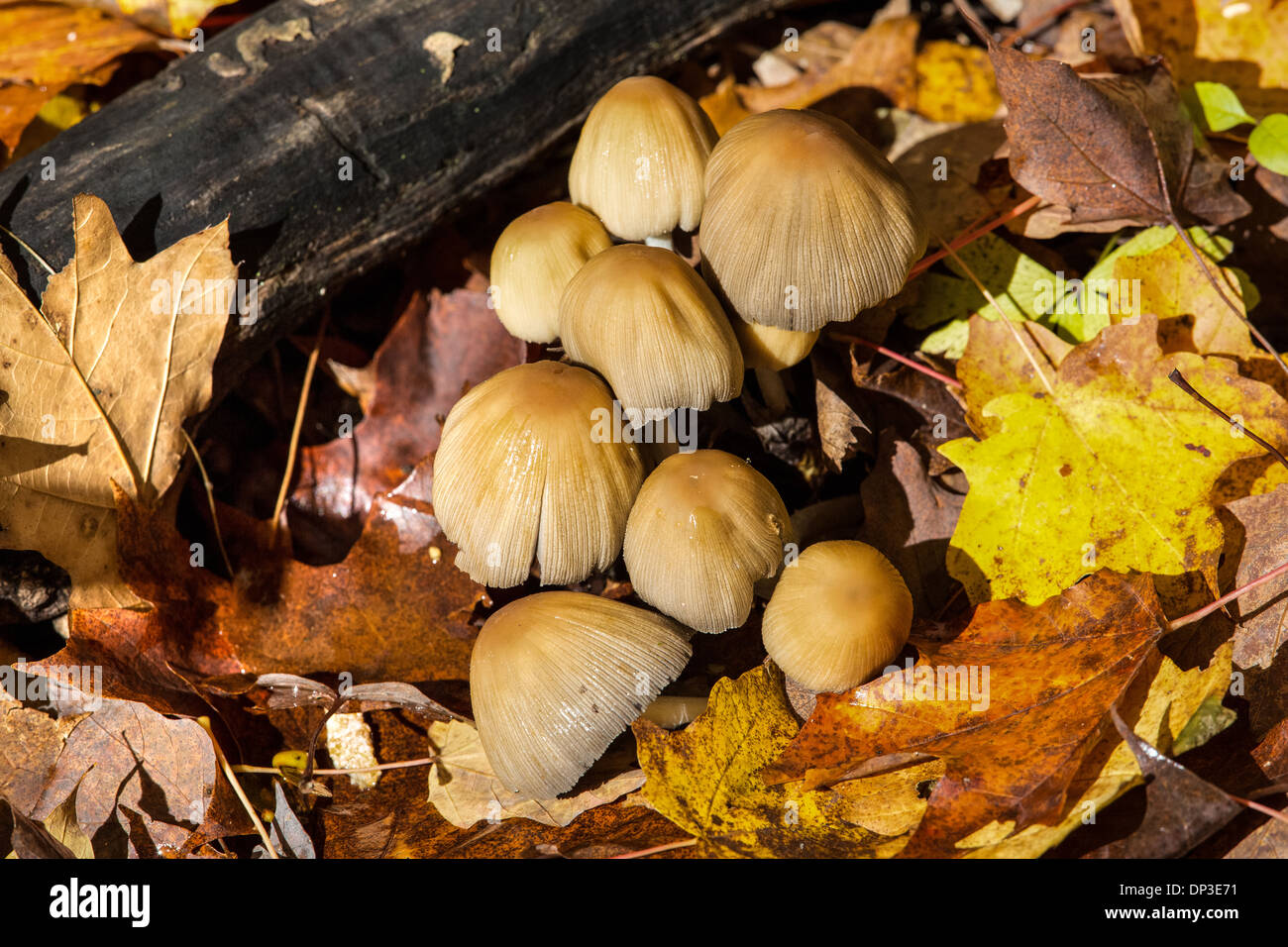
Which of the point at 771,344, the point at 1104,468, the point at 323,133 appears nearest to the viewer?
the point at 1104,468

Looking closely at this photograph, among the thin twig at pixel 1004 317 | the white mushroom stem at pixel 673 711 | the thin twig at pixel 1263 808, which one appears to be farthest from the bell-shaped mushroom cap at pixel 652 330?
the thin twig at pixel 1263 808

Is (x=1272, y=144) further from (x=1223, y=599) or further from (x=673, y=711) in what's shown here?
(x=673, y=711)

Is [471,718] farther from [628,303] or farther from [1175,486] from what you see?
[1175,486]

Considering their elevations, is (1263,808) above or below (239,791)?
below

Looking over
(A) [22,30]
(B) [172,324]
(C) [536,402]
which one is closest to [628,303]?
(C) [536,402]

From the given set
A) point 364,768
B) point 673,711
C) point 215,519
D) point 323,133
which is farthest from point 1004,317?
point 215,519

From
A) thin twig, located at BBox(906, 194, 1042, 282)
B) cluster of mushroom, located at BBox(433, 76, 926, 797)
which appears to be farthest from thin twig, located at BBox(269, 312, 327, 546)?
thin twig, located at BBox(906, 194, 1042, 282)

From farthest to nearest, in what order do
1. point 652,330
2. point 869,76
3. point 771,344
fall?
point 869,76 < point 771,344 < point 652,330
